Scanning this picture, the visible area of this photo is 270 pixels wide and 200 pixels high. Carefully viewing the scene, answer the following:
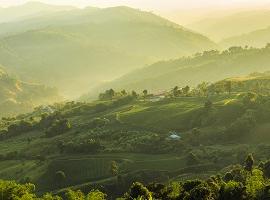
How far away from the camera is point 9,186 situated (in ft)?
516

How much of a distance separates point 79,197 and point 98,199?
13572 millimetres

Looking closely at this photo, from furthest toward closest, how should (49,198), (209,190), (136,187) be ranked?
1. (49,198)
2. (136,187)
3. (209,190)

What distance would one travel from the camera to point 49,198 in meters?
152

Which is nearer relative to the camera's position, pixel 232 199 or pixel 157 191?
pixel 232 199

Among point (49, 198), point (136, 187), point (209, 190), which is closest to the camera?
point (209, 190)

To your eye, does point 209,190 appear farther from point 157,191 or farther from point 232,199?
point 157,191

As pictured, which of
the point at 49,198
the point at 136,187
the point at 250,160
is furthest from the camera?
the point at 250,160

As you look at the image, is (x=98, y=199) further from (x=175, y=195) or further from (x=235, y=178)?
(x=235, y=178)

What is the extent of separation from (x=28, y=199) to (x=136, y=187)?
2966 cm

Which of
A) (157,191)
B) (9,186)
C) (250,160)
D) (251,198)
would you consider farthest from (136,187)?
(250,160)

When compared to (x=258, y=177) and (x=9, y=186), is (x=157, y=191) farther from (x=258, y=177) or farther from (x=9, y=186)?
(x=9, y=186)

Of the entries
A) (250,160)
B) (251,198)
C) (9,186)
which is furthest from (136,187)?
(250,160)

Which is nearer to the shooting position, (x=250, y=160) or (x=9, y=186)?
(x=9, y=186)

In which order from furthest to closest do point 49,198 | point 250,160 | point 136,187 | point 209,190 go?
point 250,160
point 49,198
point 136,187
point 209,190
